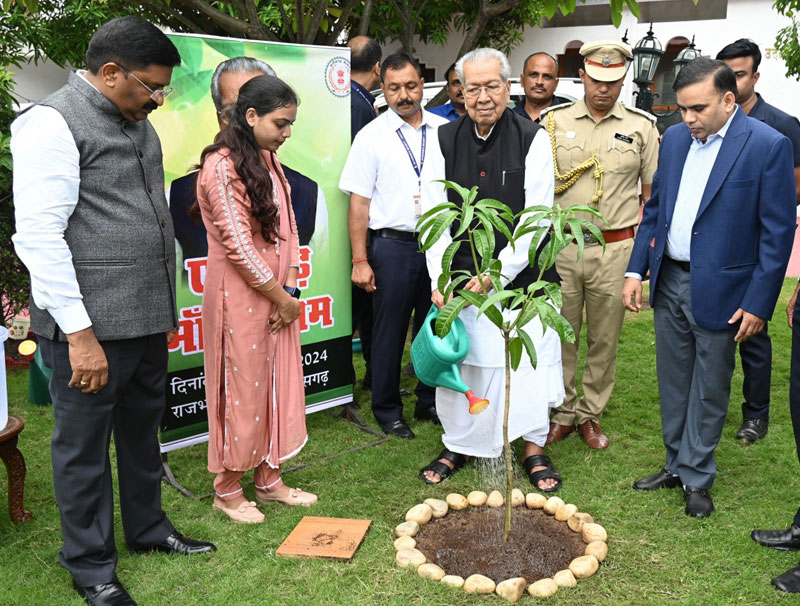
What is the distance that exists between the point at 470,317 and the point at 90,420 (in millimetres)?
1762

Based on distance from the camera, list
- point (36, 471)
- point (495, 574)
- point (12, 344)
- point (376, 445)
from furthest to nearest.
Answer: point (12, 344) → point (376, 445) → point (36, 471) → point (495, 574)

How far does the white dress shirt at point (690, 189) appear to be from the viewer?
3326 millimetres

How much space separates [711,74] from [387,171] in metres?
1.75

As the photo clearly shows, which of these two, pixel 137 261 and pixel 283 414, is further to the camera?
pixel 283 414

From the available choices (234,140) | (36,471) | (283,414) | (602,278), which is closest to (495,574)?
(283,414)

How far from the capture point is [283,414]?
11.6 feet

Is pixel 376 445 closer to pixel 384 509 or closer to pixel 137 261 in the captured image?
pixel 384 509

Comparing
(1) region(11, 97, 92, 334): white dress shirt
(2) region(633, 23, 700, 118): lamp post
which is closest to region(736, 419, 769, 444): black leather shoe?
(1) region(11, 97, 92, 334): white dress shirt

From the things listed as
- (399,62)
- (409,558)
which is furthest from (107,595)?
(399,62)

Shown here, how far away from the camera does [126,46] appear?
8.38ft

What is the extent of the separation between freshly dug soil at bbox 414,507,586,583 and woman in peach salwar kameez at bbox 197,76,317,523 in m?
0.70

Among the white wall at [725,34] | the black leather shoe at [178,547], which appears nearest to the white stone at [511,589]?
the black leather shoe at [178,547]

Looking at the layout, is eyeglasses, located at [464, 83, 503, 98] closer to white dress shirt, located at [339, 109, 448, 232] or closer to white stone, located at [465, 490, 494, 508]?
white dress shirt, located at [339, 109, 448, 232]

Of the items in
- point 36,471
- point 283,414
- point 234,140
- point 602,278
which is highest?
point 234,140
